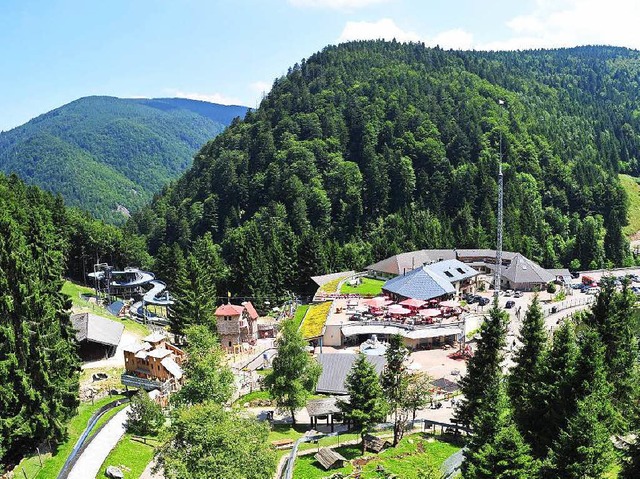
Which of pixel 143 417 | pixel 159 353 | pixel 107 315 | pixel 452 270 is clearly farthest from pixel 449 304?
pixel 143 417

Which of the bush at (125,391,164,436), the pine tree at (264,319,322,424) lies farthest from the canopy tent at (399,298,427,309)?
the bush at (125,391,164,436)

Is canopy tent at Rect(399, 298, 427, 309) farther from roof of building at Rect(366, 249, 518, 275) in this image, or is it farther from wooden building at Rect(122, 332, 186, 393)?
wooden building at Rect(122, 332, 186, 393)

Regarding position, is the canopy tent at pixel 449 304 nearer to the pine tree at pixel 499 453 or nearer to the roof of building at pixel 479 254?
the roof of building at pixel 479 254

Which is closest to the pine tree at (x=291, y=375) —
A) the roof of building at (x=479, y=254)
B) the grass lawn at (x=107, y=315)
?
the grass lawn at (x=107, y=315)

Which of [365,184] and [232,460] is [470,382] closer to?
[232,460]

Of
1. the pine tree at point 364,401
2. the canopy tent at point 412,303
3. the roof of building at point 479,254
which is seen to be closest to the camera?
the pine tree at point 364,401

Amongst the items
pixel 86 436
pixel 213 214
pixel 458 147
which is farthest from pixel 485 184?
pixel 86 436

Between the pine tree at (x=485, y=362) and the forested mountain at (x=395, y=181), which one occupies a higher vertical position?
the forested mountain at (x=395, y=181)

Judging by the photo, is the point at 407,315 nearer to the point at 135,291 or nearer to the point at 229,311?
the point at 229,311
